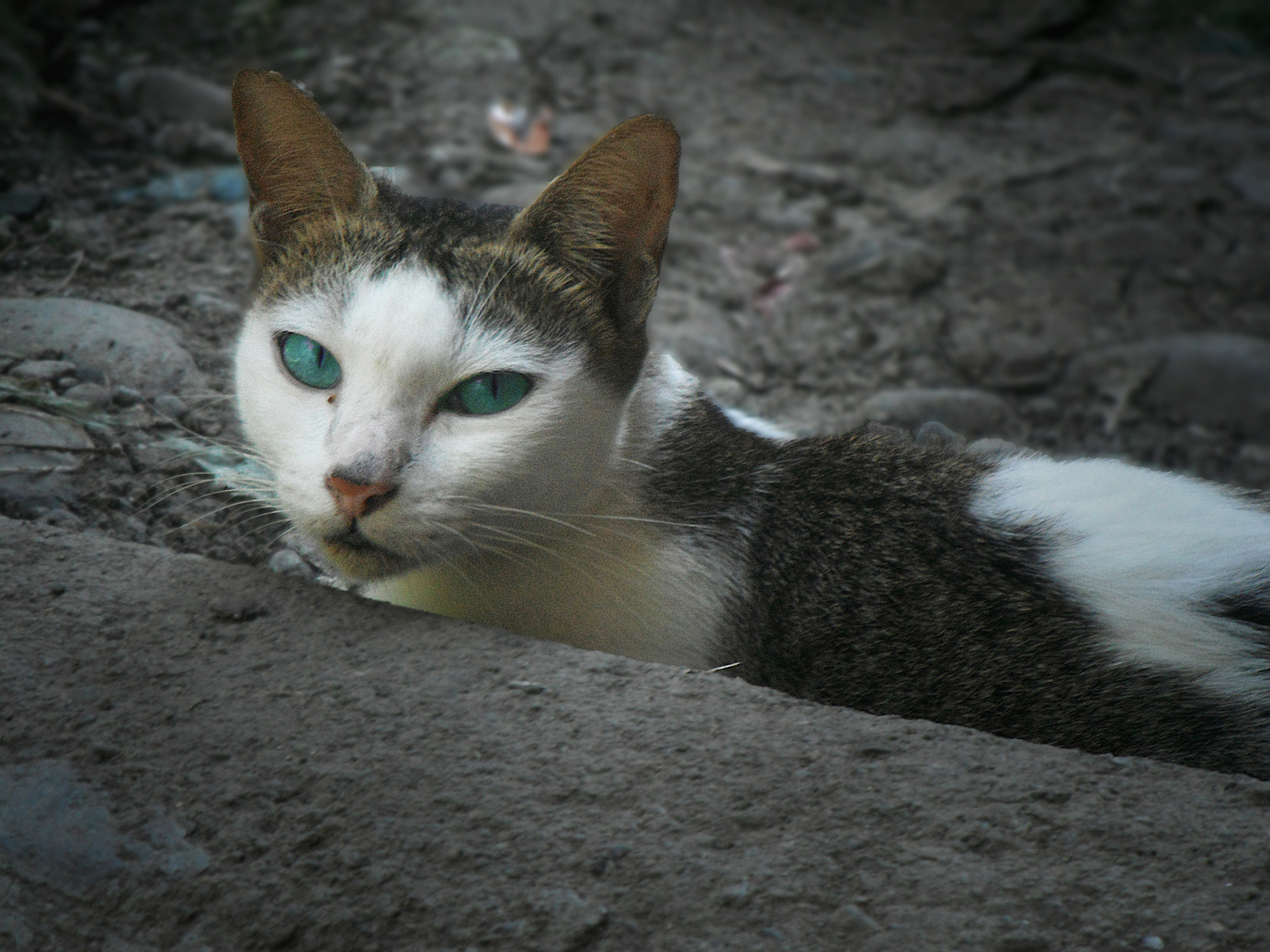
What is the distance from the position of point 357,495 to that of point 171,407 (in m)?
1.21

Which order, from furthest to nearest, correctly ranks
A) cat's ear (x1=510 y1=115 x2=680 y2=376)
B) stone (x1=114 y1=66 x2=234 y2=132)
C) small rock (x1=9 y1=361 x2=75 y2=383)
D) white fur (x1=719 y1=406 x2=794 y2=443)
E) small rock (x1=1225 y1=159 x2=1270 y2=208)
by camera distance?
small rock (x1=1225 y1=159 x2=1270 y2=208)
stone (x1=114 y1=66 x2=234 y2=132)
white fur (x1=719 y1=406 x2=794 y2=443)
small rock (x1=9 y1=361 x2=75 y2=383)
cat's ear (x1=510 y1=115 x2=680 y2=376)

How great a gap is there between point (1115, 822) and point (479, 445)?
1.38m

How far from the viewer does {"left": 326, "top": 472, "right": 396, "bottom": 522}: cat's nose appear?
2.13m

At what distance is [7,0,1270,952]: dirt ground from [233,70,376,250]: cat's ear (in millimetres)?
565

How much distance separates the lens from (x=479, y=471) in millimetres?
2273

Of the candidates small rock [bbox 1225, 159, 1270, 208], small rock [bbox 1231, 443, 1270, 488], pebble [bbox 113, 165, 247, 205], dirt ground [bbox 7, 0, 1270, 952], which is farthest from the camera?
small rock [bbox 1225, 159, 1270, 208]

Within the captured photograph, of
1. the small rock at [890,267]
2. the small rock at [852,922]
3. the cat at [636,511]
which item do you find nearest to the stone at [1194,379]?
the small rock at [890,267]

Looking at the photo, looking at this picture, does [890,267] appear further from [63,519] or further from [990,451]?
[63,519]

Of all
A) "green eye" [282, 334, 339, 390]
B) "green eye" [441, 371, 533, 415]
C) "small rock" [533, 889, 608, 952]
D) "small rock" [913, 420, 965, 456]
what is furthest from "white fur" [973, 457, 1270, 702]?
"green eye" [282, 334, 339, 390]

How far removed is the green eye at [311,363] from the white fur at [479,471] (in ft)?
0.09

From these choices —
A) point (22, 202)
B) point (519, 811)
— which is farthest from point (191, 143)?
point (519, 811)

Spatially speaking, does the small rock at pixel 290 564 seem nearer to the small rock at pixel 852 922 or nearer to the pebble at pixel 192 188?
the small rock at pixel 852 922

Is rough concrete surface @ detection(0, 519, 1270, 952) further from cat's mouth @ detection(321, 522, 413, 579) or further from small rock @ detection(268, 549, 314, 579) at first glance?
small rock @ detection(268, 549, 314, 579)

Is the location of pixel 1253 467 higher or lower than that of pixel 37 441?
higher
